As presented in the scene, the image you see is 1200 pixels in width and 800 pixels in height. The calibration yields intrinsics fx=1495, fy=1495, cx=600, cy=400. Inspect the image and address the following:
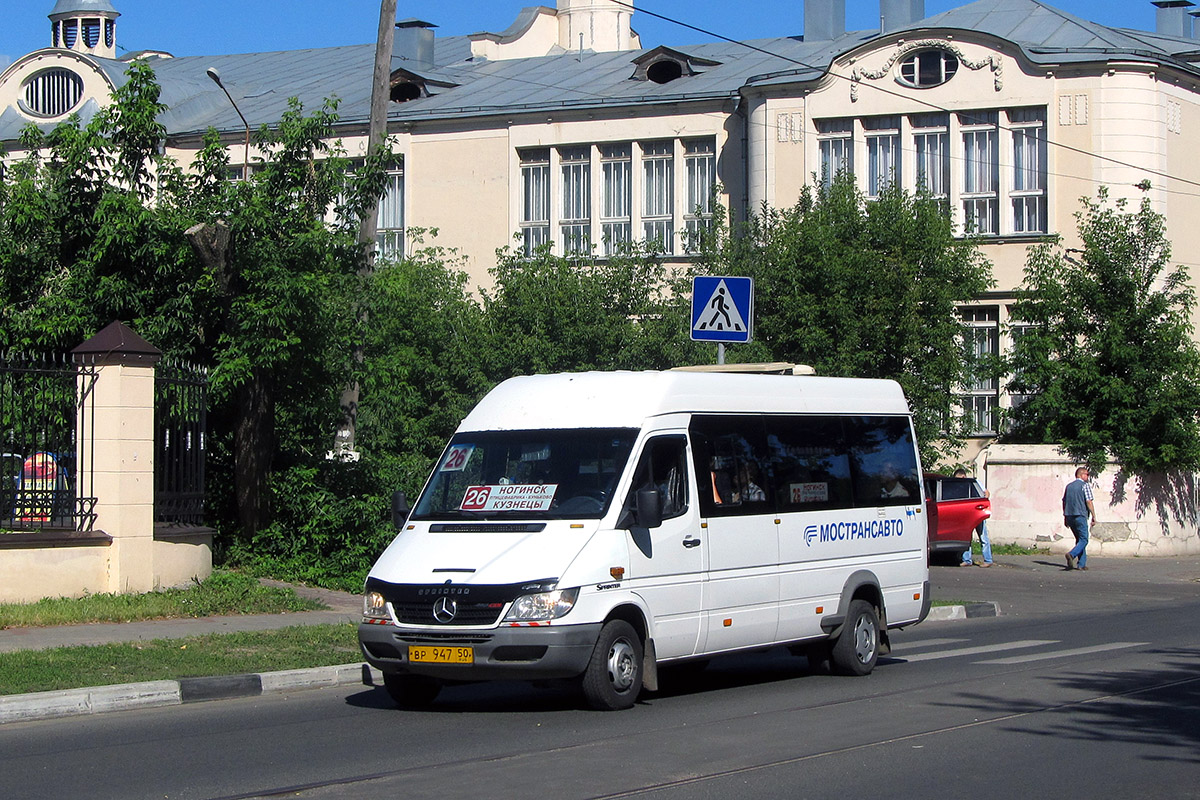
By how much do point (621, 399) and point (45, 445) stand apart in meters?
7.11

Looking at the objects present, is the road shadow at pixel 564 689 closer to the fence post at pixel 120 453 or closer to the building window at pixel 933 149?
the fence post at pixel 120 453

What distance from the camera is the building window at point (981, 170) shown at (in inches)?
1339

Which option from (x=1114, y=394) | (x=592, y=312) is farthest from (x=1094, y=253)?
(x=592, y=312)

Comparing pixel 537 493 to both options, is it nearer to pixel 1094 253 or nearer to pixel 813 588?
pixel 813 588

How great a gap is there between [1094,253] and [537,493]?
862 inches

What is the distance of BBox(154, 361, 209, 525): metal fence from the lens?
53.7ft

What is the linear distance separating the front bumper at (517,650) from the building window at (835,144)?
26347mm

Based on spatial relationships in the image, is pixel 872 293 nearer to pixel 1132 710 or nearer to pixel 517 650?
pixel 1132 710

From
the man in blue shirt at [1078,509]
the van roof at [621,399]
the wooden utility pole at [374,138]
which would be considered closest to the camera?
the van roof at [621,399]

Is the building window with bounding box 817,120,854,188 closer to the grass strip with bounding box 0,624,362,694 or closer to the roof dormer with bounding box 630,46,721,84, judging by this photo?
the roof dormer with bounding box 630,46,721,84

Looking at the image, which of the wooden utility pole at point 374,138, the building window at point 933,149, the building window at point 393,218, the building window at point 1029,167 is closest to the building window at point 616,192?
the building window at point 393,218

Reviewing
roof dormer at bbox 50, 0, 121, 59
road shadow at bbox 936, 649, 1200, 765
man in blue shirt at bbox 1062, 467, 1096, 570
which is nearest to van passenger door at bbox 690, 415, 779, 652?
road shadow at bbox 936, 649, 1200, 765

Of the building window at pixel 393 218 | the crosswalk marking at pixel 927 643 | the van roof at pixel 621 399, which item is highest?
the building window at pixel 393 218

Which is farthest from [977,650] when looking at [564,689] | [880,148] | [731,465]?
[880,148]
